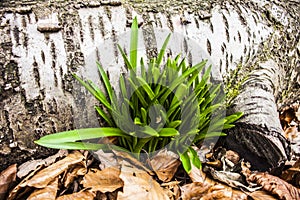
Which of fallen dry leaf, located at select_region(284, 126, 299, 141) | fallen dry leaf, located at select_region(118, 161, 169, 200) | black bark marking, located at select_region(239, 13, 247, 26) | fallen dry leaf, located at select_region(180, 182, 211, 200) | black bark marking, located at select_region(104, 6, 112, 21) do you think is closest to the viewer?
fallen dry leaf, located at select_region(118, 161, 169, 200)

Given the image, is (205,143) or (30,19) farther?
(205,143)

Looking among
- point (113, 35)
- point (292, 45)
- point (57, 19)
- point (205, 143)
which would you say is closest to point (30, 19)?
point (57, 19)

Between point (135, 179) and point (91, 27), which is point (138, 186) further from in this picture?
point (91, 27)

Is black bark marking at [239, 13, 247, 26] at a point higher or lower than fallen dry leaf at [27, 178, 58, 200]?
higher

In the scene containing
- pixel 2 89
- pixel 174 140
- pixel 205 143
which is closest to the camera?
pixel 2 89

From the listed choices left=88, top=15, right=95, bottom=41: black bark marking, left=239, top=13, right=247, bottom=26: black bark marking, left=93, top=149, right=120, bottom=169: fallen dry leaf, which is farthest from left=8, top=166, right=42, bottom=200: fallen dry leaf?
left=239, top=13, right=247, bottom=26: black bark marking

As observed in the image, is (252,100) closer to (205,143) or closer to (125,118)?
(205,143)

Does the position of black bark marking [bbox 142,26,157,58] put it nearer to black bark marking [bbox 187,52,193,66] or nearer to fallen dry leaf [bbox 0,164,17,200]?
black bark marking [bbox 187,52,193,66]
